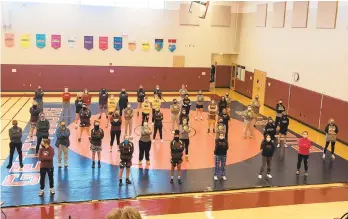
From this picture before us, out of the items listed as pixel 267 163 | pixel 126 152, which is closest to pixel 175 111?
pixel 267 163

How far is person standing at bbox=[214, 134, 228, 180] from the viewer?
14.3 metres

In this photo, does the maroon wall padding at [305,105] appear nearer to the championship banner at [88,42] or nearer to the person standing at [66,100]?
the person standing at [66,100]

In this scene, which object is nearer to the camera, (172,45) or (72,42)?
(72,42)

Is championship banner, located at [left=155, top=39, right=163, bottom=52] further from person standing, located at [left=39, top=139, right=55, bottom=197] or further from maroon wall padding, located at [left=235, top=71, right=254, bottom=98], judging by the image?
person standing, located at [left=39, top=139, right=55, bottom=197]

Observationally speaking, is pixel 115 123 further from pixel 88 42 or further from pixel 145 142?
pixel 88 42

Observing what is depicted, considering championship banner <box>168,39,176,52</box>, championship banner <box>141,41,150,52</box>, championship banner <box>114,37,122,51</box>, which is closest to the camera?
championship banner <box>114,37,122,51</box>

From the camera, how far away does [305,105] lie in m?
24.2

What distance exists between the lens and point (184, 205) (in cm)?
1265

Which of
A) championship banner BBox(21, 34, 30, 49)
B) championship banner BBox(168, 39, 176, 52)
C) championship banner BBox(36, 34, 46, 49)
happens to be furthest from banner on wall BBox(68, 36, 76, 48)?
championship banner BBox(168, 39, 176, 52)

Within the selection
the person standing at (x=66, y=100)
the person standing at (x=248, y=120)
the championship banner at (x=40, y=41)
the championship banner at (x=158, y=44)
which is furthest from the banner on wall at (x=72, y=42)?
the person standing at (x=248, y=120)

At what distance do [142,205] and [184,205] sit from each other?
1357 mm

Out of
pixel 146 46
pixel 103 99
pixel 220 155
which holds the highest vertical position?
pixel 146 46

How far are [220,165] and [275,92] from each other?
14.8 meters

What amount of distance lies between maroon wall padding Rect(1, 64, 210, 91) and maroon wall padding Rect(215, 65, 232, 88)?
214 centimetres
